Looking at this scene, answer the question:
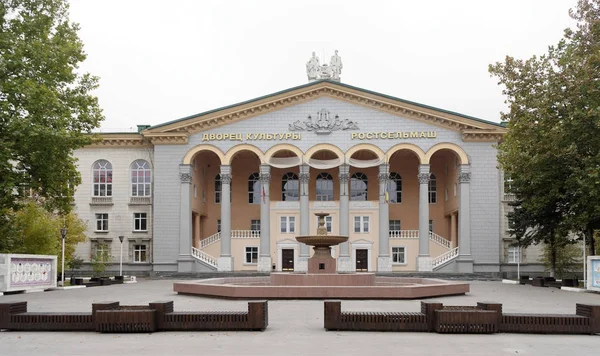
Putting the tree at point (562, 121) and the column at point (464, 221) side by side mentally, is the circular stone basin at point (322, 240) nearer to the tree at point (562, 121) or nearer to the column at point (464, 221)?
the tree at point (562, 121)

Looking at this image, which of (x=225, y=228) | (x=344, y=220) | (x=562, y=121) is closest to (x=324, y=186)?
(x=344, y=220)

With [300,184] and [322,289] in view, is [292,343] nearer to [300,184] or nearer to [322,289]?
[322,289]

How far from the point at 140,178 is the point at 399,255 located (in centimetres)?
2234

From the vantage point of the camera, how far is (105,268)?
53031mm

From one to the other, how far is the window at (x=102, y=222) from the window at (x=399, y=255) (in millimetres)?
23977

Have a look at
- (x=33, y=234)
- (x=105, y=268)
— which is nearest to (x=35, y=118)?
(x=33, y=234)

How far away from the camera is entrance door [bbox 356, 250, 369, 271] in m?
53.2

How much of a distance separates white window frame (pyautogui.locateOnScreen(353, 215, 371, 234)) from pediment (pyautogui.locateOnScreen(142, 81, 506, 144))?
358 inches

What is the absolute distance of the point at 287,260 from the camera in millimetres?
54000

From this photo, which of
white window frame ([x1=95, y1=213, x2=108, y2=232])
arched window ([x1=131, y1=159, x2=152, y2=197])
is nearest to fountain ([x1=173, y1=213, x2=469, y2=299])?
arched window ([x1=131, y1=159, x2=152, y2=197])

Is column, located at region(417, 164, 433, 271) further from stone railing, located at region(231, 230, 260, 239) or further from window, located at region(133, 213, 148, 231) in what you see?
window, located at region(133, 213, 148, 231)

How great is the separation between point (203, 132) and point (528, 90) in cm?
2744

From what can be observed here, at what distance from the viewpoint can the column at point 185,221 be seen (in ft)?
166

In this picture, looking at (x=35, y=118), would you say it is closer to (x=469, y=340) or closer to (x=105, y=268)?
(x=469, y=340)
